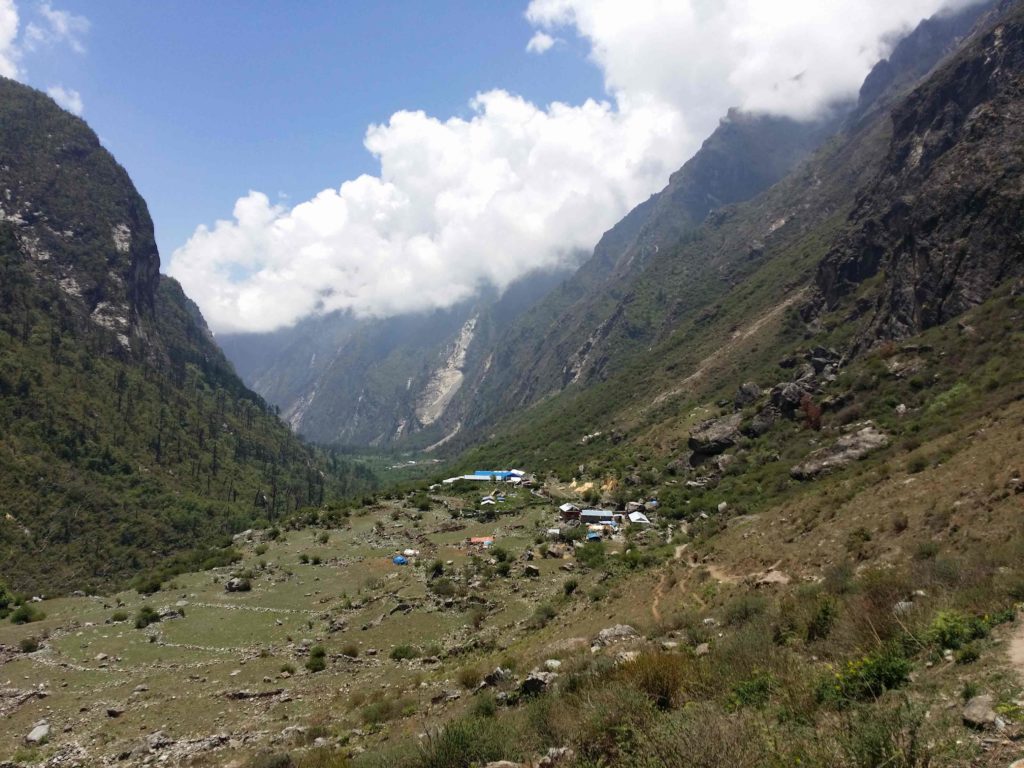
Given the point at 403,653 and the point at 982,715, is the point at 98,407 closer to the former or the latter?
the point at 403,653

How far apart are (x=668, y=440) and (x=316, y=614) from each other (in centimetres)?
5544

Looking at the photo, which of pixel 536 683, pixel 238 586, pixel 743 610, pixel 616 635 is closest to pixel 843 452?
pixel 743 610

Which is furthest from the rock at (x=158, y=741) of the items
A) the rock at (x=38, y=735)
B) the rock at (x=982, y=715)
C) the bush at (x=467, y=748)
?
the rock at (x=982, y=715)

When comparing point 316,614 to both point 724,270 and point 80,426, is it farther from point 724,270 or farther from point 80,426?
point 724,270

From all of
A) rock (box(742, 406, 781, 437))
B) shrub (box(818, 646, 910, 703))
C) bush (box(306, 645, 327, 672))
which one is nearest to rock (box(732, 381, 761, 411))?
rock (box(742, 406, 781, 437))

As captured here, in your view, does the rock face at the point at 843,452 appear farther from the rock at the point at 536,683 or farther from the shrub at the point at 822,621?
the rock at the point at 536,683

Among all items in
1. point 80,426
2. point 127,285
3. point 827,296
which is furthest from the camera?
point 127,285

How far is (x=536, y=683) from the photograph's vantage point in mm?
12664

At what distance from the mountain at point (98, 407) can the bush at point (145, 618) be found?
1796cm

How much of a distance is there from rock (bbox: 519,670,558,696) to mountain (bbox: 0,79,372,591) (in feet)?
141

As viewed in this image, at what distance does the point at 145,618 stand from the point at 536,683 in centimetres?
2620

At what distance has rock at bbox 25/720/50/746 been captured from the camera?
17055 mm

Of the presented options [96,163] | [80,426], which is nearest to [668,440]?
[80,426]

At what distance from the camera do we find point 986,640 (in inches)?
318
